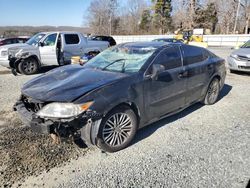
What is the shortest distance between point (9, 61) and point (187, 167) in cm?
812

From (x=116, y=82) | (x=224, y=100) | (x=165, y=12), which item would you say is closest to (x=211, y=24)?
(x=165, y=12)

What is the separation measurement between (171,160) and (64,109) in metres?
1.62

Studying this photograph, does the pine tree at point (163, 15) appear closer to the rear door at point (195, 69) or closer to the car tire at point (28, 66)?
the car tire at point (28, 66)

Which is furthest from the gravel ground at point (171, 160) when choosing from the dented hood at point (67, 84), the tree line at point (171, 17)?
the tree line at point (171, 17)

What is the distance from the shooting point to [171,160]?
10.1 feet

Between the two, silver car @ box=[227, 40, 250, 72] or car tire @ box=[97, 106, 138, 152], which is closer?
car tire @ box=[97, 106, 138, 152]

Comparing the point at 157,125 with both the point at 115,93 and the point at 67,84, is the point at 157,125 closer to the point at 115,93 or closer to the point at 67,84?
the point at 115,93

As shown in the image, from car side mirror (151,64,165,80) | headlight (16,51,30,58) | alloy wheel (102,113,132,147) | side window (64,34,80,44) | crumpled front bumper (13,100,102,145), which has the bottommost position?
alloy wheel (102,113,132,147)

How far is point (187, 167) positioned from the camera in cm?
292

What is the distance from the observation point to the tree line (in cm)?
4441

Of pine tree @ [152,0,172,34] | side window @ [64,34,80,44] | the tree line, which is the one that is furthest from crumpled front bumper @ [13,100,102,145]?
pine tree @ [152,0,172,34]

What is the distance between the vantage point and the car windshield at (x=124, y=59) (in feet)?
11.8

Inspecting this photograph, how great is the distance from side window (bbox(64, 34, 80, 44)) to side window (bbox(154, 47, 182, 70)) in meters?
6.61

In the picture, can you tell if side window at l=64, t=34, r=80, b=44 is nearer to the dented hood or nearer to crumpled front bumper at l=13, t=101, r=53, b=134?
the dented hood
